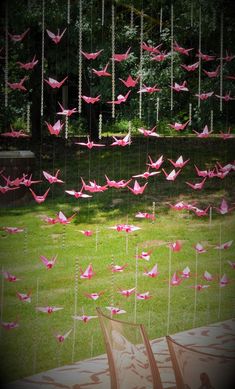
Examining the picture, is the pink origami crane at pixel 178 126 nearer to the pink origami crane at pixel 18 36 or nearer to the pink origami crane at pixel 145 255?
the pink origami crane at pixel 145 255

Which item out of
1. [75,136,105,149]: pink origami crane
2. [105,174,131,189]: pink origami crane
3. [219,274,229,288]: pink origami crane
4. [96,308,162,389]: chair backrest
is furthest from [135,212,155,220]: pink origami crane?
[96,308,162,389]: chair backrest

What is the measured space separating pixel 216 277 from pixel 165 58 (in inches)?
43.5

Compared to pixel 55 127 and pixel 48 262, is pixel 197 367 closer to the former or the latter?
pixel 48 262

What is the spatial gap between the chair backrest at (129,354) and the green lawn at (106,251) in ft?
3.33

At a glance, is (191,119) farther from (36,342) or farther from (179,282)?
(36,342)

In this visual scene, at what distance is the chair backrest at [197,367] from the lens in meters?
1.55

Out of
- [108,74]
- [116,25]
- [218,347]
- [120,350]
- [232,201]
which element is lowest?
[218,347]

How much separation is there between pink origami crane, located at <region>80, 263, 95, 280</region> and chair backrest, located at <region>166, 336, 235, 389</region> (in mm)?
1355

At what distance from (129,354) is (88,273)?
115cm

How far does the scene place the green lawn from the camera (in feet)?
9.66

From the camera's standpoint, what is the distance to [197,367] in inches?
62.8

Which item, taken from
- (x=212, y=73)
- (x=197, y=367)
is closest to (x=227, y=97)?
(x=212, y=73)

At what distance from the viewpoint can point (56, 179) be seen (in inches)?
119

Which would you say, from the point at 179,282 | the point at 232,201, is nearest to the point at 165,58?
the point at 232,201
